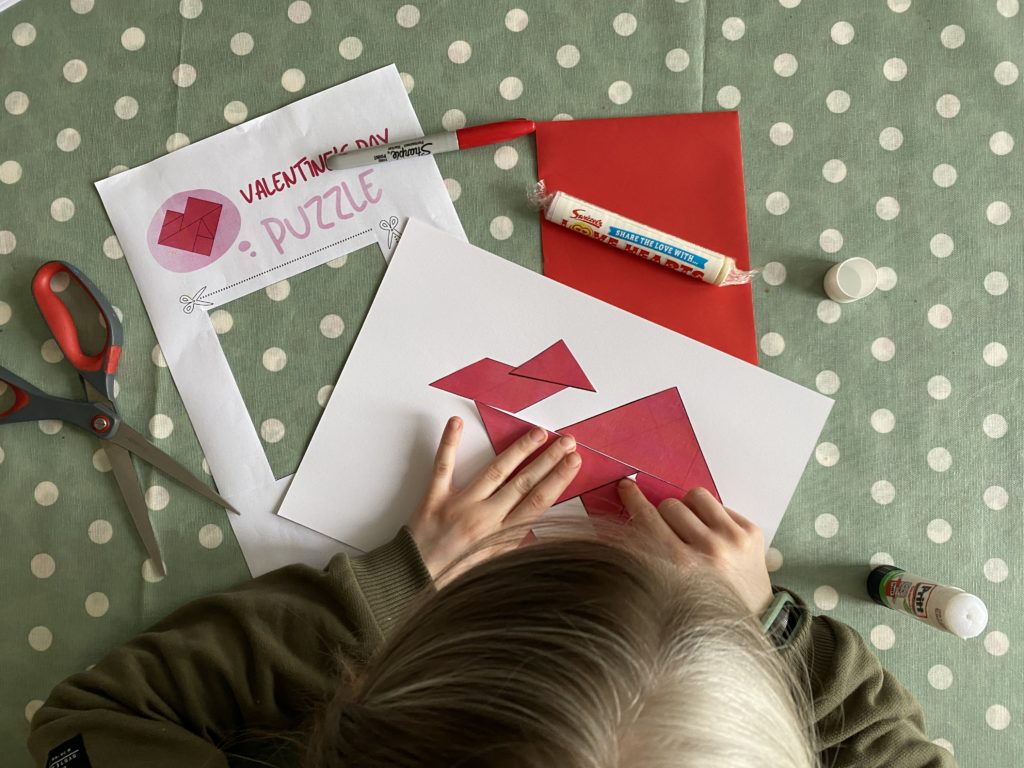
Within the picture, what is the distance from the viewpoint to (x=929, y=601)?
21.6 inches

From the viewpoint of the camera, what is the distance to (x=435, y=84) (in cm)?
60

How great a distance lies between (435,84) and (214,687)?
1.63 feet

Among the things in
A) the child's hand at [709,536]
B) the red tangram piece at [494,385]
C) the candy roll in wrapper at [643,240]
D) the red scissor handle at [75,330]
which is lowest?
the child's hand at [709,536]

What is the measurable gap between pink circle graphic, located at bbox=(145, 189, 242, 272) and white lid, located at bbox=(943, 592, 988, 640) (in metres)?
0.62

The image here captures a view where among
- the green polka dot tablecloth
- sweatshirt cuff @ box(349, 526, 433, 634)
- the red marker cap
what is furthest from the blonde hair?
the red marker cap

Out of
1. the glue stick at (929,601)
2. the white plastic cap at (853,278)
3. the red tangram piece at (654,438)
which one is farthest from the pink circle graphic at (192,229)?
the glue stick at (929,601)

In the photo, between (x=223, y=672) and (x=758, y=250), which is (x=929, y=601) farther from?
(x=223, y=672)

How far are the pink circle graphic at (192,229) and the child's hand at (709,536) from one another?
382 mm

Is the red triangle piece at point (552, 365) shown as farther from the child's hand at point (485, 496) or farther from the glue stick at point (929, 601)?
the glue stick at point (929, 601)

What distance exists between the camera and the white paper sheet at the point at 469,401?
595 mm

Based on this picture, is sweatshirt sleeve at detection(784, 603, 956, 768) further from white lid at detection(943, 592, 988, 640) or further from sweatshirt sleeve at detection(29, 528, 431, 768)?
sweatshirt sleeve at detection(29, 528, 431, 768)

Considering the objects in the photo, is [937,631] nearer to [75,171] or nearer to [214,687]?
[214,687]

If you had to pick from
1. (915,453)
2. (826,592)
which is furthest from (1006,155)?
(826,592)

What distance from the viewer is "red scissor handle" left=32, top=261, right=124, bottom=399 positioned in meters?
0.58
